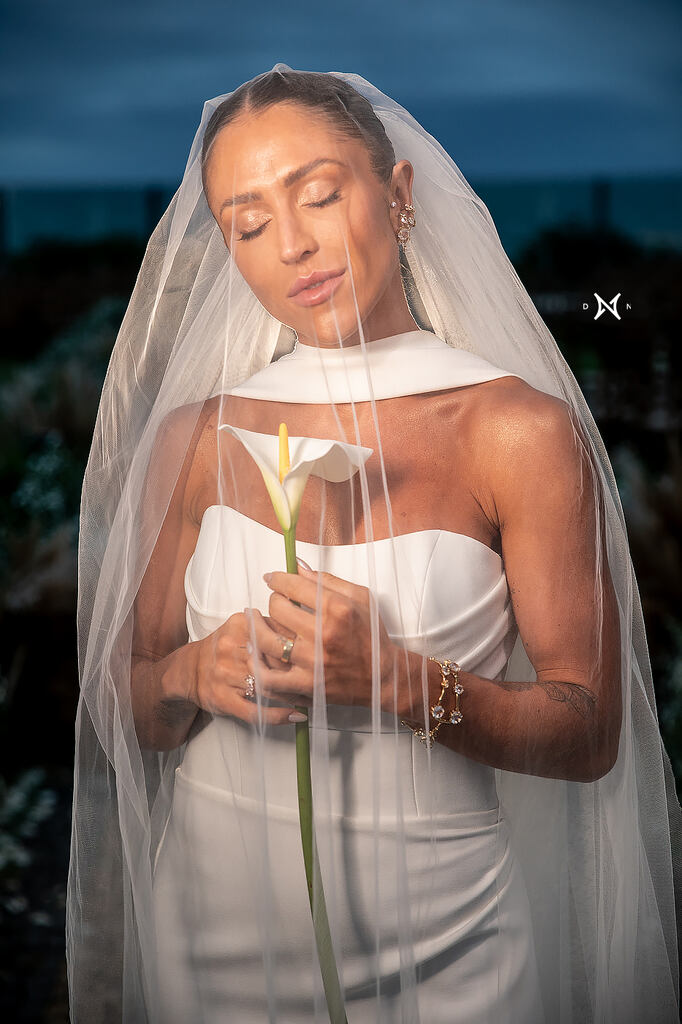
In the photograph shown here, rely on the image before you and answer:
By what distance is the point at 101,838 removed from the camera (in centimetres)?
90

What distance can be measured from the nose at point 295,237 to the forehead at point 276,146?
0.09 feet

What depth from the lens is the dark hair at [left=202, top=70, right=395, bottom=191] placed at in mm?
752

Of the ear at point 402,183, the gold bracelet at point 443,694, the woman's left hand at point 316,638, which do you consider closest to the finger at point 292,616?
the woman's left hand at point 316,638

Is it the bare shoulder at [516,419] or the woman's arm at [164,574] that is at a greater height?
the bare shoulder at [516,419]

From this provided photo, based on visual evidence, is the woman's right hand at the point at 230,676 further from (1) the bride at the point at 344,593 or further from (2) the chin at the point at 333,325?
(2) the chin at the point at 333,325

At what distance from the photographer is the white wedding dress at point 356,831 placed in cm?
77

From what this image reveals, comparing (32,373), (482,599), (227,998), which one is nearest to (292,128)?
(482,599)

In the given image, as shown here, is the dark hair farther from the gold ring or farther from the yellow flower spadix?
the gold ring

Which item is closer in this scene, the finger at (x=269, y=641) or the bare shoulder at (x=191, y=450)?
the finger at (x=269, y=641)

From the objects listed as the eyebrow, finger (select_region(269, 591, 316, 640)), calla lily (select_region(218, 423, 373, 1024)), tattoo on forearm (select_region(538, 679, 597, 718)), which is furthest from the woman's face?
tattoo on forearm (select_region(538, 679, 597, 718))

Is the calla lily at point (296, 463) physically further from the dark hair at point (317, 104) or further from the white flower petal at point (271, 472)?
the dark hair at point (317, 104)

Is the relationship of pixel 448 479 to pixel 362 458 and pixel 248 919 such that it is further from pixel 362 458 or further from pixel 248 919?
pixel 248 919

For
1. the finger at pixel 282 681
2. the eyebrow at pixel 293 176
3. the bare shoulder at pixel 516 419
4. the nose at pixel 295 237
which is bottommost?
the finger at pixel 282 681

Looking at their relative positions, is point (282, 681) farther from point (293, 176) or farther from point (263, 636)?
point (293, 176)
